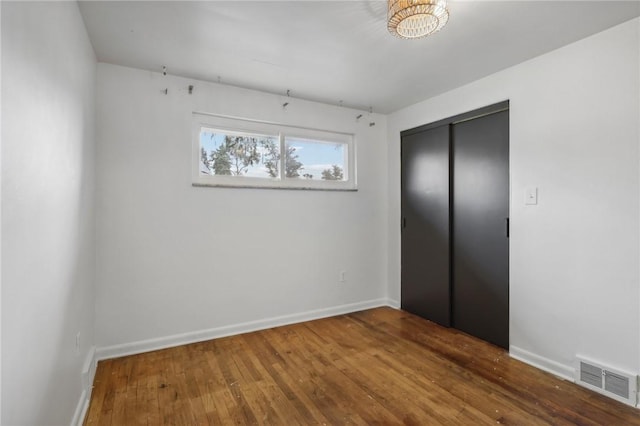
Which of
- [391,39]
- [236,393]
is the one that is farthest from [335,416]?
[391,39]

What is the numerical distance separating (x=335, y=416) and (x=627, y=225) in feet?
6.93

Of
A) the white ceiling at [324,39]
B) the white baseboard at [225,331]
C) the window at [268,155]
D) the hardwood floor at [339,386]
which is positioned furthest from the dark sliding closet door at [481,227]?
the window at [268,155]

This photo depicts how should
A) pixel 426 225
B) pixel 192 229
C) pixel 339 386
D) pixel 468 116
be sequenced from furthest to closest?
pixel 426 225 < pixel 468 116 < pixel 192 229 < pixel 339 386

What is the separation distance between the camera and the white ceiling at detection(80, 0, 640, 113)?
1843mm

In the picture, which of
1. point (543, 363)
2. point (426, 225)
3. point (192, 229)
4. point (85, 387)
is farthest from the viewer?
point (426, 225)

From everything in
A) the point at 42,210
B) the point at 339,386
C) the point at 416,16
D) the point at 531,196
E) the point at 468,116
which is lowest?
the point at 339,386

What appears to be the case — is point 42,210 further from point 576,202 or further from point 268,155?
point 576,202

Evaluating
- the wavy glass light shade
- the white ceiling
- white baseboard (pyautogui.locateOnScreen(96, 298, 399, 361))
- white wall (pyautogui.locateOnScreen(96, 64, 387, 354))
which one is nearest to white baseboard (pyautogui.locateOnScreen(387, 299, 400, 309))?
white baseboard (pyautogui.locateOnScreen(96, 298, 399, 361))

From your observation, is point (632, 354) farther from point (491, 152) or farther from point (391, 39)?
point (391, 39)

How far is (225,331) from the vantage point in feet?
9.79

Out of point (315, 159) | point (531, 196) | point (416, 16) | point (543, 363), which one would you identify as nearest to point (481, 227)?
point (531, 196)

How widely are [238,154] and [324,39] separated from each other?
140 centimetres

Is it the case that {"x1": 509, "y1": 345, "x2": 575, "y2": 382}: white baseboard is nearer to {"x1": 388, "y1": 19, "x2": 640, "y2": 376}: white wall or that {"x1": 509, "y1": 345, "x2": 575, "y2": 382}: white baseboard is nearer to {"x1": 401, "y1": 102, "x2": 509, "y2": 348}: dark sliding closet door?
{"x1": 388, "y1": 19, "x2": 640, "y2": 376}: white wall

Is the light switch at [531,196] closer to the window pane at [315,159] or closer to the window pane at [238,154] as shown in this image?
the window pane at [315,159]
